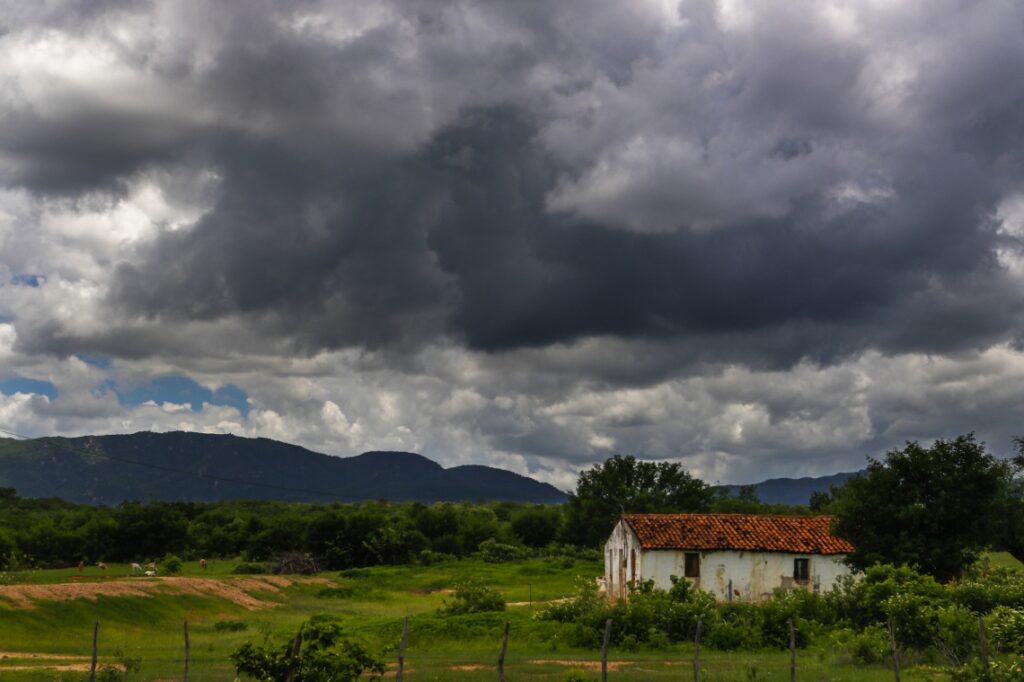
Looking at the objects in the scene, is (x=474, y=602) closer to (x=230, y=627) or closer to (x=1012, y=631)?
(x=230, y=627)

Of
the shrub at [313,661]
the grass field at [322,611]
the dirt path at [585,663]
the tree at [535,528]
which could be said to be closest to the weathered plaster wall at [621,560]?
the grass field at [322,611]

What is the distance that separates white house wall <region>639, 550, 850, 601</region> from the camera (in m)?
58.6

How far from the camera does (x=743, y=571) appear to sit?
5925 centimetres

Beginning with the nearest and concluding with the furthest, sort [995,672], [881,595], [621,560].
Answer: [995,672] < [881,595] < [621,560]

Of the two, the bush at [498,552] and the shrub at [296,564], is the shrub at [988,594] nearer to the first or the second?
the shrub at [296,564]

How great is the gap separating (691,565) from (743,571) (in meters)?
3.22

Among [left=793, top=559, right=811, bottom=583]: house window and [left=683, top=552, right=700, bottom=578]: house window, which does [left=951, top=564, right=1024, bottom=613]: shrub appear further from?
[left=683, top=552, right=700, bottom=578]: house window

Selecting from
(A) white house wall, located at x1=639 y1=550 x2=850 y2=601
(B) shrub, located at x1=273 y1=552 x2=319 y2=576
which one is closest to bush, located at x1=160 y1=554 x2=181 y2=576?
(B) shrub, located at x1=273 y1=552 x2=319 y2=576

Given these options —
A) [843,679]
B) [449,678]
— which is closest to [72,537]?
[449,678]

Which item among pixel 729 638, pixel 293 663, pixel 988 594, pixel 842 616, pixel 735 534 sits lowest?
pixel 729 638

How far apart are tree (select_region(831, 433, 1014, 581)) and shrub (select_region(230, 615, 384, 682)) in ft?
122

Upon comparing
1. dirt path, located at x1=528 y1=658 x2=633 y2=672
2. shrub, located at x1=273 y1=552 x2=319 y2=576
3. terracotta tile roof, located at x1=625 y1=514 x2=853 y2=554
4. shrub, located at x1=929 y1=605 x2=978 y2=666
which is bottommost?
shrub, located at x1=273 y1=552 x2=319 y2=576

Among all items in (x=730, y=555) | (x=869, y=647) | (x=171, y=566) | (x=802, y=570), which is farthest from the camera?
(x=171, y=566)

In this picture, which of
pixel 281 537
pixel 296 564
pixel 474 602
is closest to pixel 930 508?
pixel 474 602
